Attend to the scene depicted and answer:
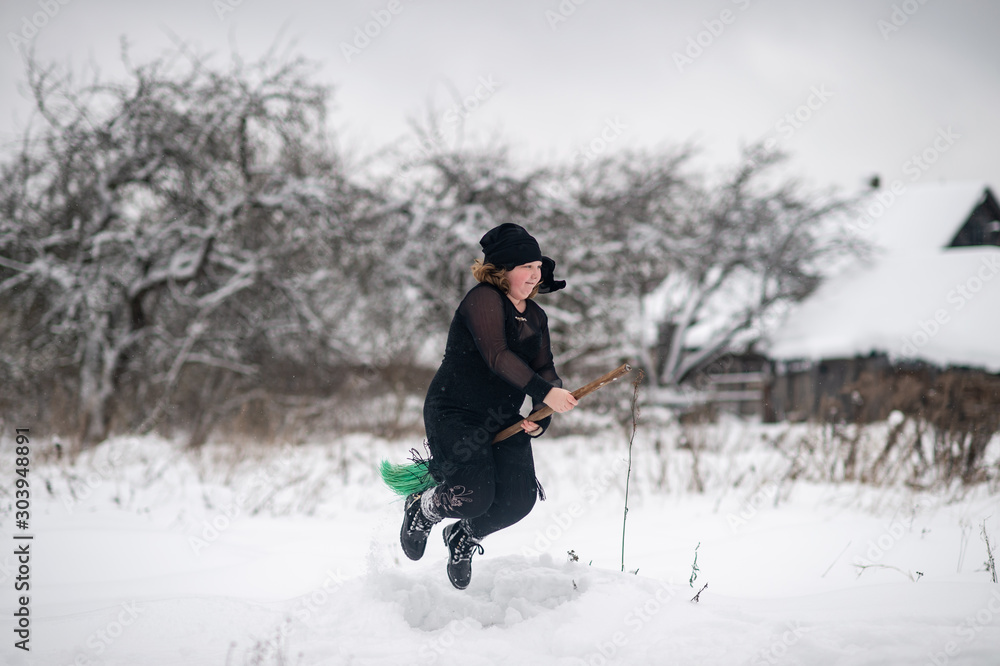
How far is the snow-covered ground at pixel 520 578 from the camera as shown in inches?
77.5

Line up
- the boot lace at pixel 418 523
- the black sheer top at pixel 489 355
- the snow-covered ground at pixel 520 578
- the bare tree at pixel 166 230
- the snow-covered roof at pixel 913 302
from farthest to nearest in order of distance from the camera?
1. the snow-covered roof at pixel 913 302
2. the bare tree at pixel 166 230
3. the boot lace at pixel 418 523
4. the black sheer top at pixel 489 355
5. the snow-covered ground at pixel 520 578

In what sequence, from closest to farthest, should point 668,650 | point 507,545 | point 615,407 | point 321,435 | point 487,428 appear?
point 668,650 → point 487,428 → point 507,545 → point 321,435 → point 615,407

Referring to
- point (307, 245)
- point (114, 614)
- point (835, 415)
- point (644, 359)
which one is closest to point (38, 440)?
point (307, 245)

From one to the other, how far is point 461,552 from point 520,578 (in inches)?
10.4

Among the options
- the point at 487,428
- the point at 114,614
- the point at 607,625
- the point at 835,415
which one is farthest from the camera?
the point at 835,415

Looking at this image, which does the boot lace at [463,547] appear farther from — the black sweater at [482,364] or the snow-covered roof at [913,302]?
the snow-covered roof at [913,302]

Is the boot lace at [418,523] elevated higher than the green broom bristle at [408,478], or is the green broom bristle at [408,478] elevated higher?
the green broom bristle at [408,478]

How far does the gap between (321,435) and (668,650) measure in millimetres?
7729

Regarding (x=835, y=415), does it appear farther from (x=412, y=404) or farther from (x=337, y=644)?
(x=412, y=404)

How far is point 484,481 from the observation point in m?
2.42

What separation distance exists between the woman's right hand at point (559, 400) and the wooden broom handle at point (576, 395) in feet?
0.09

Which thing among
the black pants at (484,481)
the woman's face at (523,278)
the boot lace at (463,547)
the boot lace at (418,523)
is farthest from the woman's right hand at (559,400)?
the boot lace at (418,523)

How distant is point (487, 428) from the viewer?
2545 mm

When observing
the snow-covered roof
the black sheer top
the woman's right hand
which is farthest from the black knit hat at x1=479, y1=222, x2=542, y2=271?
the snow-covered roof
